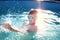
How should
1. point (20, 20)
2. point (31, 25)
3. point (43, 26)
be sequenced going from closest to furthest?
1. point (31, 25)
2. point (43, 26)
3. point (20, 20)

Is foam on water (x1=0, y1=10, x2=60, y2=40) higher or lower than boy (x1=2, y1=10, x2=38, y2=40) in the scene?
lower

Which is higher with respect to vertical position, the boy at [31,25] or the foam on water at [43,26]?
the boy at [31,25]

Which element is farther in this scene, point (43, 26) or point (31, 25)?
point (43, 26)

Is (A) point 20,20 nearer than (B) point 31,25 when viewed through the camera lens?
No

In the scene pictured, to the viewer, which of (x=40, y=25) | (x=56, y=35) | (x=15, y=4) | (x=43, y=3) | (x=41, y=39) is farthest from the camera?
(x=43, y=3)

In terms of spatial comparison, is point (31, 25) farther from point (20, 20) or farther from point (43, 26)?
point (20, 20)

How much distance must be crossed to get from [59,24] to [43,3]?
A: 1639 mm

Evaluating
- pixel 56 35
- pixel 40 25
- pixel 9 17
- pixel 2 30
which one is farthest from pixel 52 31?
pixel 9 17

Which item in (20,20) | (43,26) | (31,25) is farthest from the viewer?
(20,20)

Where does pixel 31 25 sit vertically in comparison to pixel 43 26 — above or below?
above

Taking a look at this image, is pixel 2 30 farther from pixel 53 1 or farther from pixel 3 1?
pixel 53 1

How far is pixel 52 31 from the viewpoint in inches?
106

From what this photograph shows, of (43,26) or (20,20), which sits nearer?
(43,26)

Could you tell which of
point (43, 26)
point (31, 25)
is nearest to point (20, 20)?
point (43, 26)
